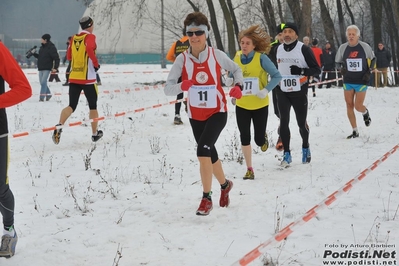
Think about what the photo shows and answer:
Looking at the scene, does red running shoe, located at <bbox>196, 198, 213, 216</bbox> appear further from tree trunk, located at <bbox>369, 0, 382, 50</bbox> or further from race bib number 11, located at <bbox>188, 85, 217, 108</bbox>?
tree trunk, located at <bbox>369, 0, 382, 50</bbox>

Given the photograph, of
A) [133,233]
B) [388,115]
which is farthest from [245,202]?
[388,115]

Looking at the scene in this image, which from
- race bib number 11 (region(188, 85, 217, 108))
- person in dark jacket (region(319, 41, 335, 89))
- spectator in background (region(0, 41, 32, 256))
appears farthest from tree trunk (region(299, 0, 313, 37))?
spectator in background (region(0, 41, 32, 256))

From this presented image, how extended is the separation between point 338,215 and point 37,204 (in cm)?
301

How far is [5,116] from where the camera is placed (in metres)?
4.20

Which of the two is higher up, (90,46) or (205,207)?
(90,46)

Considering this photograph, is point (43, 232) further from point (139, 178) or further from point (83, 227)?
point (139, 178)

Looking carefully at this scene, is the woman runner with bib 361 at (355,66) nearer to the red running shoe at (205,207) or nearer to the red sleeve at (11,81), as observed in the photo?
the red running shoe at (205,207)

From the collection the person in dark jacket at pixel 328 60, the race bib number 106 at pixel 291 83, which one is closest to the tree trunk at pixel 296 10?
the person in dark jacket at pixel 328 60

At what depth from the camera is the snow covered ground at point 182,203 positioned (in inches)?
167

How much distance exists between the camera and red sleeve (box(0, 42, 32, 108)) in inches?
154

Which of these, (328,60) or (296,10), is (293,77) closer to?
(296,10)

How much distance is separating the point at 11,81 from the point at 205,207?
2187 mm

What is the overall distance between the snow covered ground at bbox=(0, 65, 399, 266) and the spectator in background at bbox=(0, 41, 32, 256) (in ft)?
0.50

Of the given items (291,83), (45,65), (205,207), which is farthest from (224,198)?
(45,65)
